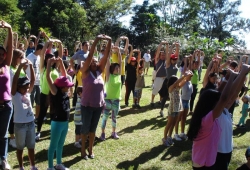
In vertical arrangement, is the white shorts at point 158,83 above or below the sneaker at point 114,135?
above

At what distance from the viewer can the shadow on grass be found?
5078 millimetres

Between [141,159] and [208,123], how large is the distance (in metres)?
2.64

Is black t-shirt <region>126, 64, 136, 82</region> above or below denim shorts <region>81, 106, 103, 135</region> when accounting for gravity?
above

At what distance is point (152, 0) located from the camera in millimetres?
39406

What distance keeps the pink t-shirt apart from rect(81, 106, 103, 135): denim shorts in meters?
2.23

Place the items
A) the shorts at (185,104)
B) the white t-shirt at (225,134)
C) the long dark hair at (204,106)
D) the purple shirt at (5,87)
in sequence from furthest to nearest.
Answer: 1. the shorts at (185,104)
2. the purple shirt at (5,87)
3. the white t-shirt at (225,134)
4. the long dark hair at (204,106)

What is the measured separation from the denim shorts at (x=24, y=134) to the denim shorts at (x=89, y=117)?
1.00 metres

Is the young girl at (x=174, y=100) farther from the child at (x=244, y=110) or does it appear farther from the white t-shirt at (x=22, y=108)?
the white t-shirt at (x=22, y=108)

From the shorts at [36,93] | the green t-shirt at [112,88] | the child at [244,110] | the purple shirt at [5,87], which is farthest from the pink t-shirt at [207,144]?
the child at [244,110]

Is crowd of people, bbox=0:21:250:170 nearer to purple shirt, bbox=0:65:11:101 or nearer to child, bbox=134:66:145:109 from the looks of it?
purple shirt, bbox=0:65:11:101

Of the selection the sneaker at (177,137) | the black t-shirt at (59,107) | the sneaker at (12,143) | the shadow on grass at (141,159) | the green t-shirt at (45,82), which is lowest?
the shadow on grass at (141,159)

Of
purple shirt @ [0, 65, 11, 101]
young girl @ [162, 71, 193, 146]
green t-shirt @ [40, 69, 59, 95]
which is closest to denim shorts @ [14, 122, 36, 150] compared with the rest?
purple shirt @ [0, 65, 11, 101]

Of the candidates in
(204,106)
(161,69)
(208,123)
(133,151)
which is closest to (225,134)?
(208,123)

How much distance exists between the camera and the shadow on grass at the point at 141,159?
508 cm
